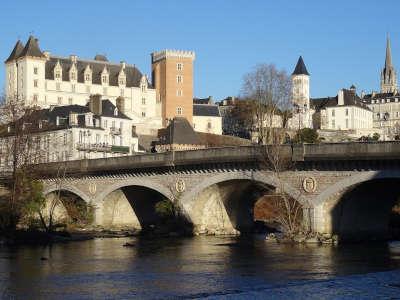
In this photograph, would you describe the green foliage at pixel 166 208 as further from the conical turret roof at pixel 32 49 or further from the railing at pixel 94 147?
the conical turret roof at pixel 32 49

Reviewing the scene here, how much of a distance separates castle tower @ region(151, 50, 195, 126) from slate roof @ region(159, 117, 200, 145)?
1741 centimetres

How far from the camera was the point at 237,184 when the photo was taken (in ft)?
189

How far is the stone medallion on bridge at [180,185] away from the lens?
194 ft

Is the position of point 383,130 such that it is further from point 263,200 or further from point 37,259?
point 37,259

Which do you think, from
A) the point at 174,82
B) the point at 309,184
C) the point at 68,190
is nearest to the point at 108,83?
the point at 174,82

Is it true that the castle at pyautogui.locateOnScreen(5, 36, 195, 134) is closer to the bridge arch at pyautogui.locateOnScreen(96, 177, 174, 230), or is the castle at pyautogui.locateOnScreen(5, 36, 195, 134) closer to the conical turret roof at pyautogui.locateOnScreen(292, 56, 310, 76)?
the conical turret roof at pyautogui.locateOnScreen(292, 56, 310, 76)

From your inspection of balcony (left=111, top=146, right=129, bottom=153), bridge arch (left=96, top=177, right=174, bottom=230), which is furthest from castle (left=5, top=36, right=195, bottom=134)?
bridge arch (left=96, top=177, right=174, bottom=230)

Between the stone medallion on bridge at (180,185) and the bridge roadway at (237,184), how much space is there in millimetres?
49

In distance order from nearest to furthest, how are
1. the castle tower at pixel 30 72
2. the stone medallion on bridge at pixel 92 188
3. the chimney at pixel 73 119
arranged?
the stone medallion on bridge at pixel 92 188, the chimney at pixel 73 119, the castle tower at pixel 30 72

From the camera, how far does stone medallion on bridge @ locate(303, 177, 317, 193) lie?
162 ft

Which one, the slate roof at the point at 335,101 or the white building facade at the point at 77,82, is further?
the slate roof at the point at 335,101

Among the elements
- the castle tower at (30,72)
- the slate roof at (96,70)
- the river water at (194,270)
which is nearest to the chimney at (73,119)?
the castle tower at (30,72)

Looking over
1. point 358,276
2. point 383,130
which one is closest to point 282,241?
point 358,276

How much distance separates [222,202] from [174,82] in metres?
76.0
